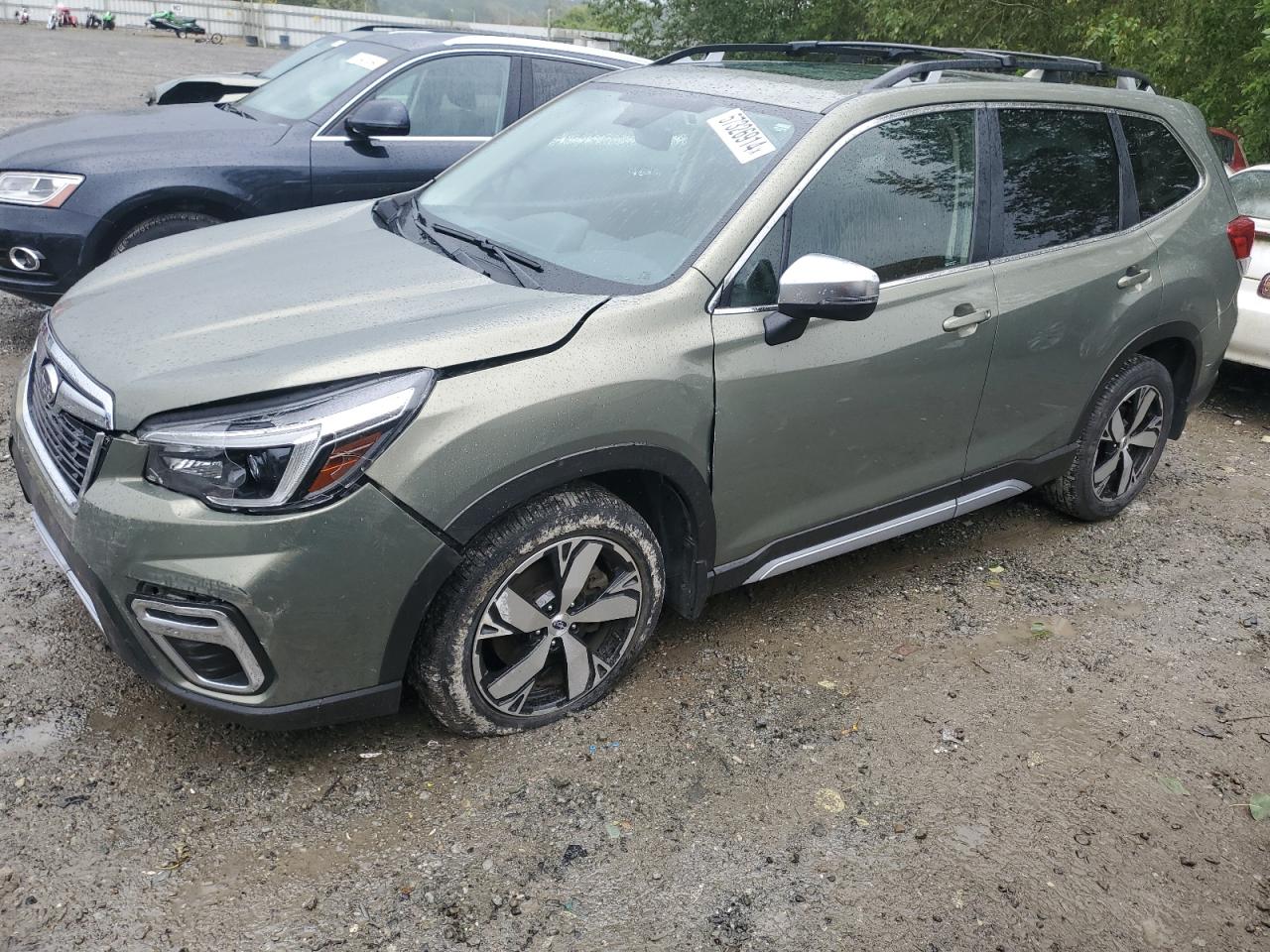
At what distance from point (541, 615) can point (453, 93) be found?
14.8 ft

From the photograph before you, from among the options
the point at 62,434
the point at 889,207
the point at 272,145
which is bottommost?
the point at 62,434

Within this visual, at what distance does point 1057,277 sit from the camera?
3.88 m

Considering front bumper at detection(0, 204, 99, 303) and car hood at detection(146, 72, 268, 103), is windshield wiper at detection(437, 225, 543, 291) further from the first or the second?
car hood at detection(146, 72, 268, 103)

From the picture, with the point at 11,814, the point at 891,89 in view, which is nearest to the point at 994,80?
the point at 891,89

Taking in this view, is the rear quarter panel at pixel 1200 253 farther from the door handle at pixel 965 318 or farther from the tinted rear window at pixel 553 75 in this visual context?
the tinted rear window at pixel 553 75

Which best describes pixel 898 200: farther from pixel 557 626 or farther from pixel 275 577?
pixel 275 577

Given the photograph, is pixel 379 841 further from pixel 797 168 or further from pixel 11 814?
pixel 797 168

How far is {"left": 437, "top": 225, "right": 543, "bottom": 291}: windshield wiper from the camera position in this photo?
10.3 feet

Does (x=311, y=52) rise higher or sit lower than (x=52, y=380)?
higher

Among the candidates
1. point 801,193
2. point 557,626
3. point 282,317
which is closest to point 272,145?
point 282,317

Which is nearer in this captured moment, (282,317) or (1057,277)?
(282,317)

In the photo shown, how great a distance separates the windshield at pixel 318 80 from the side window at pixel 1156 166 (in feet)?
13.9

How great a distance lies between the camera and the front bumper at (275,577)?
2479mm

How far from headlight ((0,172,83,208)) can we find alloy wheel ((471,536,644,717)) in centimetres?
391
